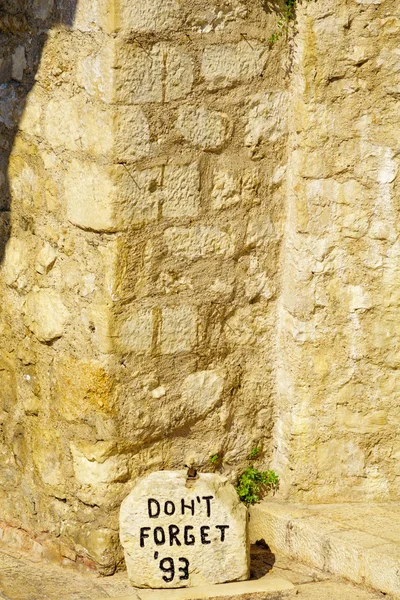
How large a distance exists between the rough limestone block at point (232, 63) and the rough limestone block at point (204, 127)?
11 cm

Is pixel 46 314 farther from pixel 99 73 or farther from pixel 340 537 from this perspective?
pixel 340 537

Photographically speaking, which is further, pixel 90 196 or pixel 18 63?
pixel 18 63

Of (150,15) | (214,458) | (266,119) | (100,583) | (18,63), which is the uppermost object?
(150,15)

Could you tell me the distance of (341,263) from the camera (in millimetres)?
3881

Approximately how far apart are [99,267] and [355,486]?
4.49ft

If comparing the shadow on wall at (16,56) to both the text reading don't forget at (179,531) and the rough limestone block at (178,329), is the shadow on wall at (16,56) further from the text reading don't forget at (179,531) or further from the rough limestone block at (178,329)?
the text reading don't forget at (179,531)

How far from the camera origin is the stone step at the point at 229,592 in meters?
3.40

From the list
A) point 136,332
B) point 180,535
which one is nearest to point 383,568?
point 180,535

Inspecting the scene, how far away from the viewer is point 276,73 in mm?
3809

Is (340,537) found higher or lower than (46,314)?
lower

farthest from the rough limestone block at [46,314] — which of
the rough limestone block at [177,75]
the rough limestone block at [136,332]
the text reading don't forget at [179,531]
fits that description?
the rough limestone block at [177,75]

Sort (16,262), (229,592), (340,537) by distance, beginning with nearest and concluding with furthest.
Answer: (229,592)
(340,537)
(16,262)

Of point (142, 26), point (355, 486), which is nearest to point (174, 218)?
point (142, 26)

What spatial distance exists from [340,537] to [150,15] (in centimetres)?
196
